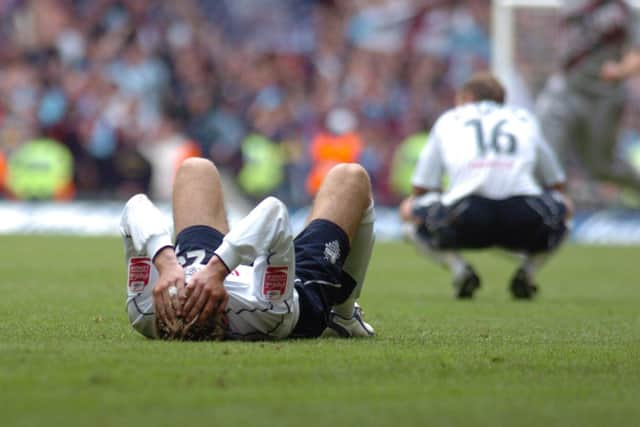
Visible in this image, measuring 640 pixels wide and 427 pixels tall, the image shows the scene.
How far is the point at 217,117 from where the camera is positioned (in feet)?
80.1

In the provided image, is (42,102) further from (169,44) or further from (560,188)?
(560,188)

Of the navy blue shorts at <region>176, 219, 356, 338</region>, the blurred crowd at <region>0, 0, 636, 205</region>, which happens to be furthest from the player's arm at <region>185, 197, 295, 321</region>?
the blurred crowd at <region>0, 0, 636, 205</region>

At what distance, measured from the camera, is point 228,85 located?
24.9 metres

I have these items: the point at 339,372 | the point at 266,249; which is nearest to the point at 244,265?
the point at 266,249

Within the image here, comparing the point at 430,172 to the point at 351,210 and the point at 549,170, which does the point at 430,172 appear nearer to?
the point at 549,170

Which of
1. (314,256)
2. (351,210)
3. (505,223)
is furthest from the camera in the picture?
(505,223)

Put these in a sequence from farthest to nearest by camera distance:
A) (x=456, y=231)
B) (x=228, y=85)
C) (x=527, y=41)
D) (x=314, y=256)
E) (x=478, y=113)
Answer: (x=228, y=85) → (x=527, y=41) → (x=478, y=113) → (x=456, y=231) → (x=314, y=256)

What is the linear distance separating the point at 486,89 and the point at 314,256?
4765 mm

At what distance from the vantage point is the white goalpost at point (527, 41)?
2208 centimetres

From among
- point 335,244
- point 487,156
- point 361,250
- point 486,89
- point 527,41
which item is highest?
point 335,244

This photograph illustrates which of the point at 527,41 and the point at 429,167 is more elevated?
the point at 429,167

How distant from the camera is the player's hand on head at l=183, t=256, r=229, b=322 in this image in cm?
507

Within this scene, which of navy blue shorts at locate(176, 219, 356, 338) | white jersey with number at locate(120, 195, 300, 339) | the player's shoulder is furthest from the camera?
the player's shoulder

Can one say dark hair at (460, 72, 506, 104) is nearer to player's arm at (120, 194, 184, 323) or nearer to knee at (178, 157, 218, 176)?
knee at (178, 157, 218, 176)
